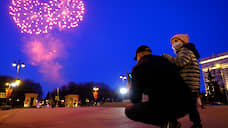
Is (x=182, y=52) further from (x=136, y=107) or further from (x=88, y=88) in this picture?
(x=88, y=88)

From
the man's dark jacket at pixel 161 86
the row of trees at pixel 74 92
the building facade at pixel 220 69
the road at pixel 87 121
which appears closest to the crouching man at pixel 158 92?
the man's dark jacket at pixel 161 86

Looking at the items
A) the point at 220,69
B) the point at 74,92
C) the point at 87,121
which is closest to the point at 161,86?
the point at 87,121

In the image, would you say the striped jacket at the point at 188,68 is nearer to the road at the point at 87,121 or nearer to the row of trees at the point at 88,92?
the road at the point at 87,121

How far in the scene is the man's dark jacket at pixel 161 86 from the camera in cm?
148

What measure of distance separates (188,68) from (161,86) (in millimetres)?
1175

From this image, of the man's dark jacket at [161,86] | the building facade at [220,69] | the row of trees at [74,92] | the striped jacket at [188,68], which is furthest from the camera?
the row of trees at [74,92]

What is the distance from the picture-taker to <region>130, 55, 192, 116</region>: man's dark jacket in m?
1.48

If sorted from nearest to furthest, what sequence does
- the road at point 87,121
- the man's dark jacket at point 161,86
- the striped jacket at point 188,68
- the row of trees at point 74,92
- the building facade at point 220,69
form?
the man's dark jacket at point 161,86 < the striped jacket at point 188,68 < the road at point 87,121 < the building facade at point 220,69 < the row of trees at point 74,92

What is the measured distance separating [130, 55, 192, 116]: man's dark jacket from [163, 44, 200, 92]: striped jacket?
0.74 metres

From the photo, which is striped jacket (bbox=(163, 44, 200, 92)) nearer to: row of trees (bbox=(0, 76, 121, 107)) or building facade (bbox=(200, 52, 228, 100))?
building facade (bbox=(200, 52, 228, 100))

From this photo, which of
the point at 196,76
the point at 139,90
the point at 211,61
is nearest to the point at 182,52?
the point at 196,76

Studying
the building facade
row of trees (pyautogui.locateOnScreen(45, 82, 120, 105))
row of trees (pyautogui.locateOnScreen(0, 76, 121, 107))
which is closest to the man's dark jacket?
the building facade

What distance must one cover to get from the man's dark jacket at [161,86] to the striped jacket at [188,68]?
0.74 metres

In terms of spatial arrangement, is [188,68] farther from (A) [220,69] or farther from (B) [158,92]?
(A) [220,69]
